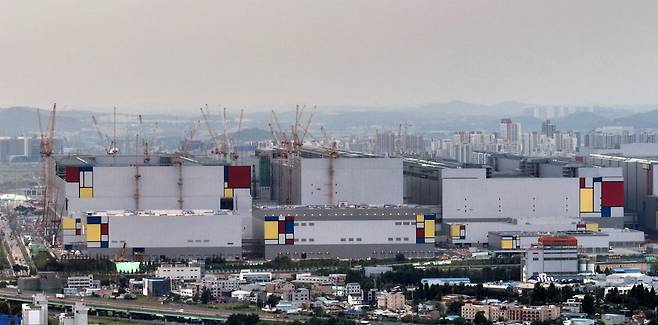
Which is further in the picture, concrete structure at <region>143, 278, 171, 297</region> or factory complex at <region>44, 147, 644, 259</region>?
factory complex at <region>44, 147, 644, 259</region>

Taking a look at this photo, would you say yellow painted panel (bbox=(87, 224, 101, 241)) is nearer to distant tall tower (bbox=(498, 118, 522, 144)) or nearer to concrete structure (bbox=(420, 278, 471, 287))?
concrete structure (bbox=(420, 278, 471, 287))

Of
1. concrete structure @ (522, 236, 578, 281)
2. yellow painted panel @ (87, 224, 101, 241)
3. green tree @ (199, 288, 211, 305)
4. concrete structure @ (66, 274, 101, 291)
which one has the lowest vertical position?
green tree @ (199, 288, 211, 305)

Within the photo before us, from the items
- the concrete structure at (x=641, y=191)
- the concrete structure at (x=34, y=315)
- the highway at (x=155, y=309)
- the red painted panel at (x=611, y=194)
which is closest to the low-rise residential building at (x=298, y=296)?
the highway at (x=155, y=309)

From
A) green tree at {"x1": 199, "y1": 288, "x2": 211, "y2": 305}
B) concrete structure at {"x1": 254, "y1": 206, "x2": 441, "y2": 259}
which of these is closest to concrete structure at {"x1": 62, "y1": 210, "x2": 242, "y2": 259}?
concrete structure at {"x1": 254, "y1": 206, "x2": 441, "y2": 259}

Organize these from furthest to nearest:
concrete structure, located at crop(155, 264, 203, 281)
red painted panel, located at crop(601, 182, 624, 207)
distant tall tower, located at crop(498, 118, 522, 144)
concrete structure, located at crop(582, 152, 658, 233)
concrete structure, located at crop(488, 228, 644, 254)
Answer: distant tall tower, located at crop(498, 118, 522, 144) → concrete structure, located at crop(582, 152, 658, 233) → red painted panel, located at crop(601, 182, 624, 207) → concrete structure, located at crop(488, 228, 644, 254) → concrete structure, located at crop(155, 264, 203, 281)

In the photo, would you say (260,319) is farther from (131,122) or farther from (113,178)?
(131,122)

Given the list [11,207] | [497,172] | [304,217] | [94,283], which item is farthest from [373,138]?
[94,283]

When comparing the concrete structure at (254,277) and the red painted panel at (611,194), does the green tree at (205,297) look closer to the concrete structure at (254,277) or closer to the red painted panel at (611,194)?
the concrete structure at (254,277)
